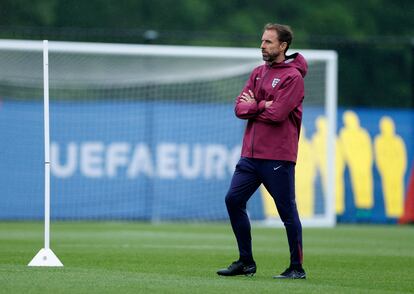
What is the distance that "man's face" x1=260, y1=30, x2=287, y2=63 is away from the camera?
10.1 metres

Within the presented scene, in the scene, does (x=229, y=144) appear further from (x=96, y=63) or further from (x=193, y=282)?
(x=193, y=282)

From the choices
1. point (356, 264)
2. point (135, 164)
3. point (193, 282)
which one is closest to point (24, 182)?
point (135, 164)

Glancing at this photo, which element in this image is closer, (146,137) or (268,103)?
(268,103)

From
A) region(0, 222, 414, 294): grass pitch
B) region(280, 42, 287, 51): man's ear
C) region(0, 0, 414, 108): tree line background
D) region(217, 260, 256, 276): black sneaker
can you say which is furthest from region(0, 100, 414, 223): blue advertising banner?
region(280, 42, 287, 51): man's ear

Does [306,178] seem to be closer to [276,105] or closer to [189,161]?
[189,161]

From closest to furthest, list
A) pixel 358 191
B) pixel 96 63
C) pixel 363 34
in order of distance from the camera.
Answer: pixel 96 63 < pixel 358 191 < pixel 363 34

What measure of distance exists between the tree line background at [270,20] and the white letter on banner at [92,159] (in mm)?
8850

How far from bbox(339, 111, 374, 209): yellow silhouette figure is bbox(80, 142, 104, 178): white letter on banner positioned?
4825 millimetres

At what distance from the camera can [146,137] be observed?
2244 centimetres

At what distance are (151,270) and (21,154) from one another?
11.5 metres

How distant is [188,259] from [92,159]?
10024 millimetres

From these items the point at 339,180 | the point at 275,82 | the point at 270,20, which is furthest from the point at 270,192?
the point at 270,20

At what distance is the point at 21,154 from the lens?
856 inches

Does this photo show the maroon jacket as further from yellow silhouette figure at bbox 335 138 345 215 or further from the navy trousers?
yellow silhouette figure at bbox 335 138 345 215
